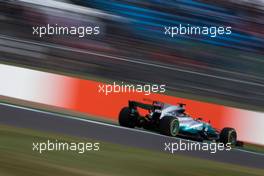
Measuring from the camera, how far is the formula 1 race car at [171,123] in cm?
562

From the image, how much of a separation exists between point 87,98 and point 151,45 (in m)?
2.15

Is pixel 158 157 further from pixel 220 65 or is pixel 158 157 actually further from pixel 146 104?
pixel 220 65

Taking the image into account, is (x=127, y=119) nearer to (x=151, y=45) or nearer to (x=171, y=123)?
A: (x=171, y=123)

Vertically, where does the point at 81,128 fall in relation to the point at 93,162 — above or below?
above

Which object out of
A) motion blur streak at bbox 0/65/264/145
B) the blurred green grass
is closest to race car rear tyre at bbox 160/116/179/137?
the blurred green grass

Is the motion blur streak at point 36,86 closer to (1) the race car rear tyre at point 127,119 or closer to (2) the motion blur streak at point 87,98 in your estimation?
(2) the motion blur streak at point 87,98

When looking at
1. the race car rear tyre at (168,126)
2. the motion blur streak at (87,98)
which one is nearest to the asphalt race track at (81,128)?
the race car rear tyre at (168,126)

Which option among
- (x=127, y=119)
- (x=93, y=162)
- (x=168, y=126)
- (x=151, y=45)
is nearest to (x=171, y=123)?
(x=168, y=126)

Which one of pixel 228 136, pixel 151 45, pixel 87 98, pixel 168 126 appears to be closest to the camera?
pixel 168 126

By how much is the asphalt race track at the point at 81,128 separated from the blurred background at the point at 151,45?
169 centimetres

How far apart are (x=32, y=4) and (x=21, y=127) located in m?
2.72

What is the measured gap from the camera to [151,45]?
26.2 feet

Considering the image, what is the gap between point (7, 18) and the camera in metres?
7.81

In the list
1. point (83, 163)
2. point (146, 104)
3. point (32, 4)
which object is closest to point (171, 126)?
point (146, 104)
